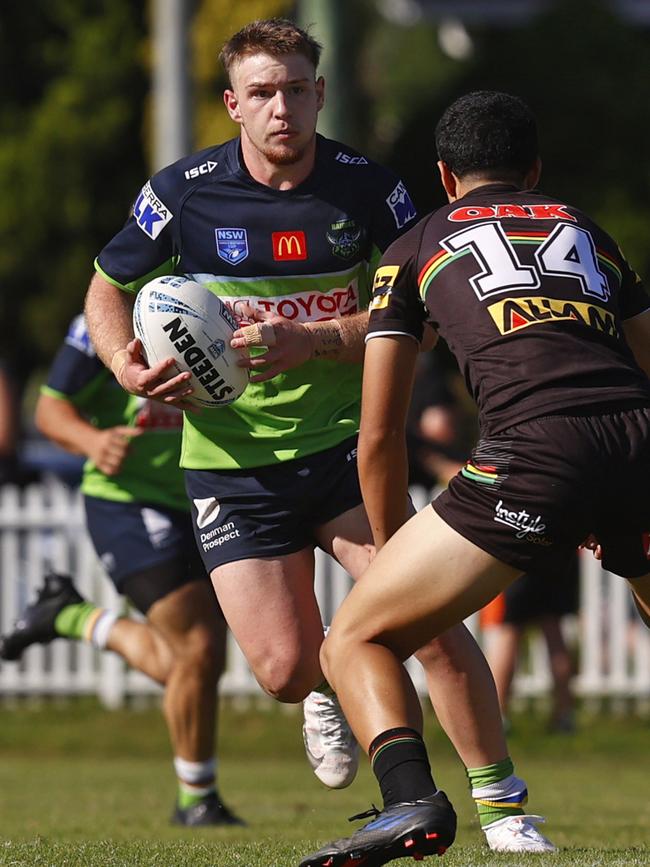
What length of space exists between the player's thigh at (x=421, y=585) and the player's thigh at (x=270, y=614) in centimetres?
107

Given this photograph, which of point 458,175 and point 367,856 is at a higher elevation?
point 458,175

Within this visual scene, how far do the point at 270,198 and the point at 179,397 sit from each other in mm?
861

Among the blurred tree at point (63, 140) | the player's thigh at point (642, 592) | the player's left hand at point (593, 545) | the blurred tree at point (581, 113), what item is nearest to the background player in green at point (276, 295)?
the player's left hand at point (593, 545)

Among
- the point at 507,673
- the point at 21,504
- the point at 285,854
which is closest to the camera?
the point at 285,854

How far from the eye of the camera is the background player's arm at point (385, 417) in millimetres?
4914

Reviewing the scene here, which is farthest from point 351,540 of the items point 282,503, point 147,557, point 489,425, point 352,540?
point 147,557

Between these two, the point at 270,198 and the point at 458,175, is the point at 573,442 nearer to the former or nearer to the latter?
the point at 458,175

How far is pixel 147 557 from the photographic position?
803 cm

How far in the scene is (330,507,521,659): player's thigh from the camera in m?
4.70

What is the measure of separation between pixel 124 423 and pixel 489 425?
4084 mm

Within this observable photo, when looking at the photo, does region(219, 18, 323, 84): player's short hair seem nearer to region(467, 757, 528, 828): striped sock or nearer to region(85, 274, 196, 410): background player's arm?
region(85, 274, 196, 410): background player's arm

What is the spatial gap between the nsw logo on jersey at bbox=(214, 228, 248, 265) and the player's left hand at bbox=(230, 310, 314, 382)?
0.35 metres

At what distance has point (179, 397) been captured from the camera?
18.4 feet

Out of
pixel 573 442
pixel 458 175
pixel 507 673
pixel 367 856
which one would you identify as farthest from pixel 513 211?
pixel 507 673
